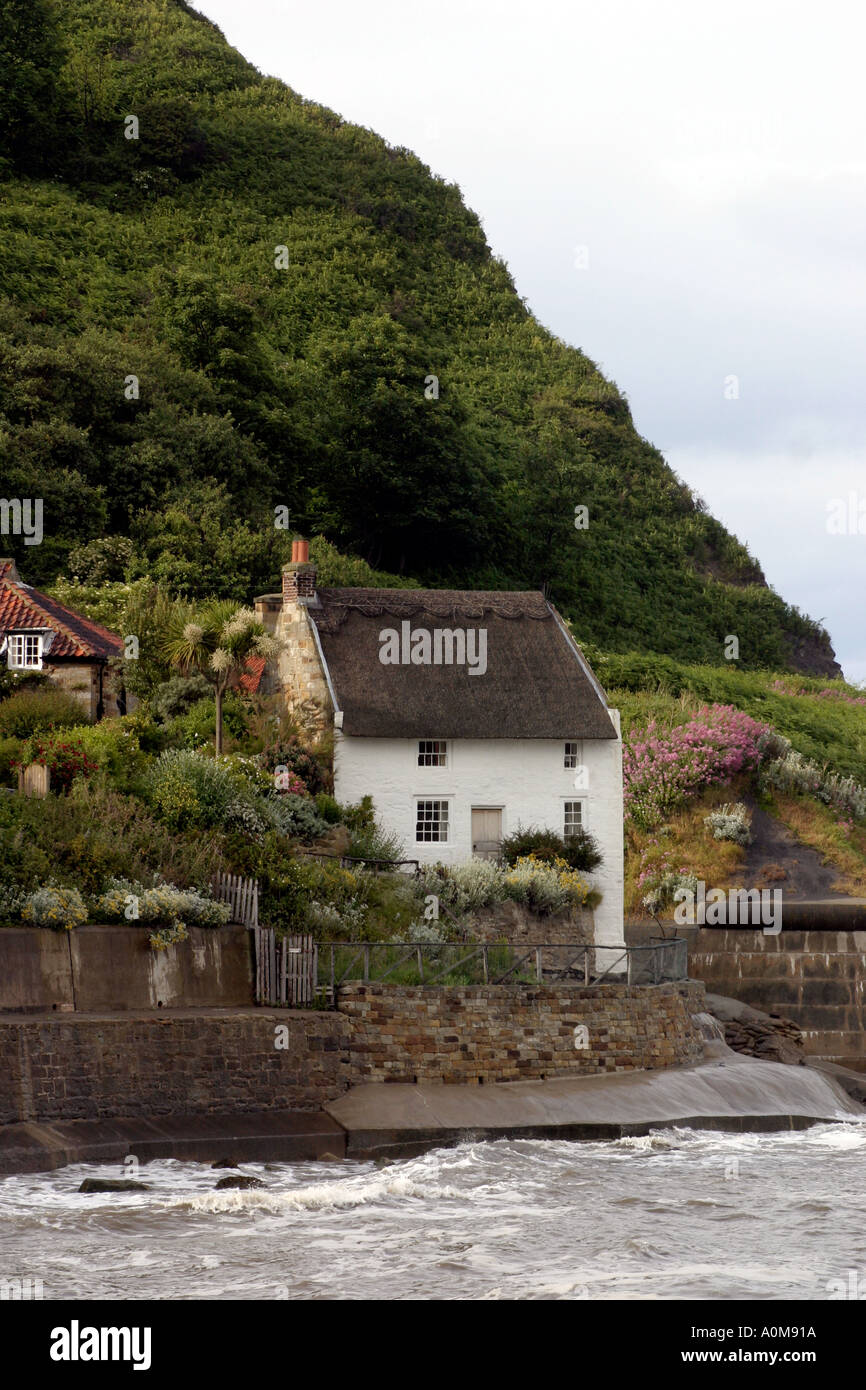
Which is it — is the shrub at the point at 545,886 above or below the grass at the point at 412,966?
above

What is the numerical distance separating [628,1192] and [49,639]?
19518 millimetres

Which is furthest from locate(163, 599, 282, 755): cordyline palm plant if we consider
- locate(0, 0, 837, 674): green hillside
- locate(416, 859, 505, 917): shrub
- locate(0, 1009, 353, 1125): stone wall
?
locate(0, 0, 837, 674): green hillside

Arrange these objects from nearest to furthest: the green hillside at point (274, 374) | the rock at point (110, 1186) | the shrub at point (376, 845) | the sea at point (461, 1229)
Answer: the sea at point (461, 1229) → the rock at point (110, 1186) → the shrub at point (376, 845) → the green hillside at point (274, 374)

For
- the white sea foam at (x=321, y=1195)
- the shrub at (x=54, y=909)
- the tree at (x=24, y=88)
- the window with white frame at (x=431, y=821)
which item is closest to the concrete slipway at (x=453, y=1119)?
the white sea foam at (x=321, y=1195)

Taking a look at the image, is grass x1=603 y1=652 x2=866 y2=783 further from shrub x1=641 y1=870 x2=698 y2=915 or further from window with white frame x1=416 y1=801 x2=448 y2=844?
window with white frame x1=416 y1=801 x2=448 y2=844

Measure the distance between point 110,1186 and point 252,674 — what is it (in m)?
18.0

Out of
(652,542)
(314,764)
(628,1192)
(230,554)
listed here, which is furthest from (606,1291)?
(652,542)

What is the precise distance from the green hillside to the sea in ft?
91.9

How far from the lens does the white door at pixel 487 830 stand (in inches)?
1359

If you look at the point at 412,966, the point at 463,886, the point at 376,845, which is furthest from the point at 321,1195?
the point at 376,845

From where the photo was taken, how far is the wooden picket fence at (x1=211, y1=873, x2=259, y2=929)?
25609mm

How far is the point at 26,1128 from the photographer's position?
816 inches

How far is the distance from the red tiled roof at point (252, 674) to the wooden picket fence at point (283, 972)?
11755 mm

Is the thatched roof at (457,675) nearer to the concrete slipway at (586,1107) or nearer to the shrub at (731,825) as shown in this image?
the shrub at (731,825)
